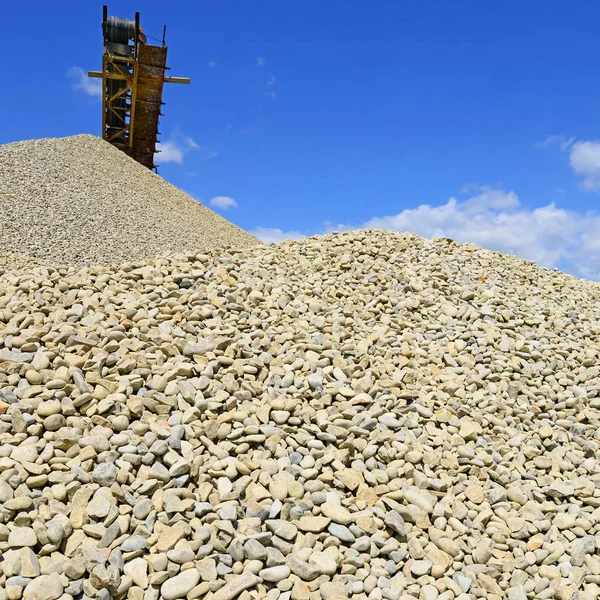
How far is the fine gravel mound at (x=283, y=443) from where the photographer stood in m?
3.44

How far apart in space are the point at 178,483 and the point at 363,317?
2.94 m

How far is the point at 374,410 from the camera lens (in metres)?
4.61

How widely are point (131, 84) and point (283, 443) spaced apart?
59.9 ft

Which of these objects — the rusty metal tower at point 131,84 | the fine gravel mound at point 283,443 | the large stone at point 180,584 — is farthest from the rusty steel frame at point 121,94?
the large stone at point 180,584

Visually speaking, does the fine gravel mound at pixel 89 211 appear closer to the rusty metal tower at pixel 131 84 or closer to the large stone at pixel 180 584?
the rusty metal tower at pixel 131 84

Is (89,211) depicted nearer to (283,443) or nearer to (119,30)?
(119,30)

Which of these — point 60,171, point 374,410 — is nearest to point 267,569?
point 374,410

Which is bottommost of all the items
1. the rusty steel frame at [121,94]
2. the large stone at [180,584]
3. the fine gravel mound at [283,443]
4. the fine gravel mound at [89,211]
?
the large stone at [180,584]

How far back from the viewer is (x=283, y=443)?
13.8 feet

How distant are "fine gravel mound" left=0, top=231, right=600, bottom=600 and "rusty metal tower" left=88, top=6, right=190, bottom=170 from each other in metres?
14.9

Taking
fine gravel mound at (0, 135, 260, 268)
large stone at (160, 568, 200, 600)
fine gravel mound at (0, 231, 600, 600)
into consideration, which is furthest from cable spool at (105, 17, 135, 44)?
large stone at (160, 568, 200, 600)

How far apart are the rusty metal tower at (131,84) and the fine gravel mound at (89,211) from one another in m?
1.23

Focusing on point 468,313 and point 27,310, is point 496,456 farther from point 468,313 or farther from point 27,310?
point 27,310

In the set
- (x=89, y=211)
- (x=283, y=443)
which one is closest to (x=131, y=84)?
(x=89, y=211)
